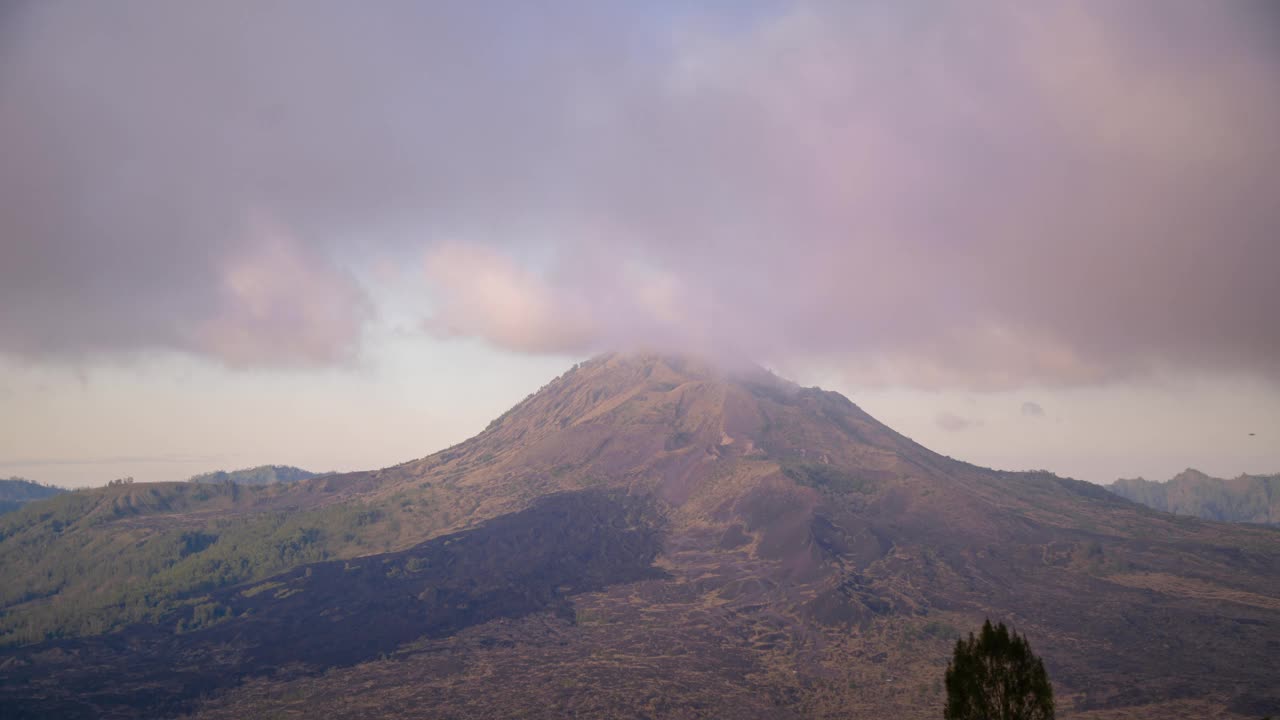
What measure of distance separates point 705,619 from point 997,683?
9828 centimetres

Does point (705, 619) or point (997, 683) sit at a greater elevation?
point (997, 683)

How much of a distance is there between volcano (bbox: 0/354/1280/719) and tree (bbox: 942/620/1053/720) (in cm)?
6065

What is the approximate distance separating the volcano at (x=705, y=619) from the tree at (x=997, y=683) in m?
60.7

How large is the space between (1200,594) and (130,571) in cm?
22036

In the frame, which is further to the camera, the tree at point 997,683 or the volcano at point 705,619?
the volcano at point 705,619

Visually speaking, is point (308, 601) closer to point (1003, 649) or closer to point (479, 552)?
point (479, 552)

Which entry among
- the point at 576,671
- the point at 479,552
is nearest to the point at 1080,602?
the point at 576,671

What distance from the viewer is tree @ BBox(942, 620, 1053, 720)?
44844 millimetres

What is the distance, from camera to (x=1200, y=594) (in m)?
149

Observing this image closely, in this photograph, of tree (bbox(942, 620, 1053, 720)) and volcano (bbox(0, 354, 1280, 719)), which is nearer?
tree (bbox(942, 620, 1053, 720))

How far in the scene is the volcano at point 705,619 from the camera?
11031cm

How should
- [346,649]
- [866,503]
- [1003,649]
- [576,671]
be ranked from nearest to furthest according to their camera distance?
[1003,649]
[576,671]
[346,649]
[866,503]

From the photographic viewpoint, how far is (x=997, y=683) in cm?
4538

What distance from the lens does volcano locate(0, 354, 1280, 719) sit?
110312 millimetres
